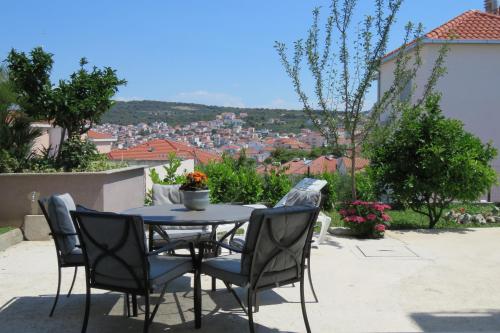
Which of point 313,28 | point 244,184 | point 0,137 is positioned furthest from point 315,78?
point 0,137

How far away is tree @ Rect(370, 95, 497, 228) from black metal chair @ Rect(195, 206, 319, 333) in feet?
16.7

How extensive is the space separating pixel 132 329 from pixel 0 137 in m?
5.85

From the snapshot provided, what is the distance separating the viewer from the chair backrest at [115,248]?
3.52m

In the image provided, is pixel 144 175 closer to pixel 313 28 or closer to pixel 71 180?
pixel 71 180

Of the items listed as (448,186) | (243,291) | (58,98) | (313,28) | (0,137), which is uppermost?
(313,28)

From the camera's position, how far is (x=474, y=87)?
1697 centimetres

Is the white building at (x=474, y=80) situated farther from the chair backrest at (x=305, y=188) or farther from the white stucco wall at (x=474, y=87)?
the chair backrest at (x=305, y=188)

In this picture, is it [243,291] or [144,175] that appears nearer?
[243,291]

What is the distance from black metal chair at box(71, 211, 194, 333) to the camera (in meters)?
3.52

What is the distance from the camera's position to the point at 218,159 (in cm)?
1115

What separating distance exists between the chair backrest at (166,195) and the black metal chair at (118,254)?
253cm

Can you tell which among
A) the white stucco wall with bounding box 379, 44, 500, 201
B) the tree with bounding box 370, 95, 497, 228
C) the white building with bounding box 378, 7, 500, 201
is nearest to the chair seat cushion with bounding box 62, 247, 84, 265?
the tree with bounding box 370, 95, 497, 228

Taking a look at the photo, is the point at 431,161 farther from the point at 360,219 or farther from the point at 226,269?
the point at 226,269

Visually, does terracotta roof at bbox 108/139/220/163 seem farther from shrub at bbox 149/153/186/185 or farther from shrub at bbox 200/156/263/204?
shrub at bbox 149/153/186/185
